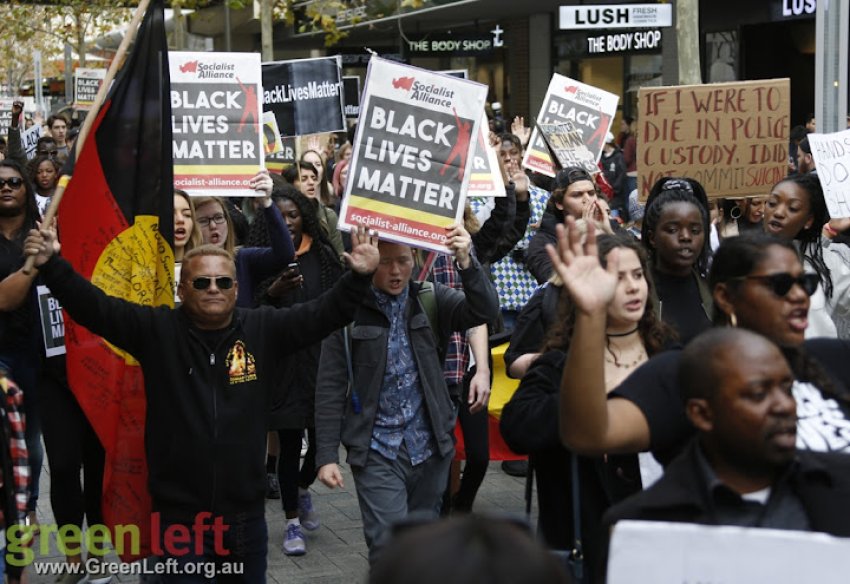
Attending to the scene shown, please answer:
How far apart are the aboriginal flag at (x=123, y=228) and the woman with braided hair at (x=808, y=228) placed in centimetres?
290

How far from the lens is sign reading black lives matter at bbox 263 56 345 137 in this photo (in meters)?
11.7

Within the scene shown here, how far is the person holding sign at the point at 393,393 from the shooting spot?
5645 millimetres

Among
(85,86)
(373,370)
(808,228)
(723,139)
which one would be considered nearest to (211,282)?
(373,370)

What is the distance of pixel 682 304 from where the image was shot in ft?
17.9

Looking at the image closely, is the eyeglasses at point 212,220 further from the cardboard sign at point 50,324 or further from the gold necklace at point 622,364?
the gold necklace at point 622,364

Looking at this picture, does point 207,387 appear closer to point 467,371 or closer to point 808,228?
point 467,371

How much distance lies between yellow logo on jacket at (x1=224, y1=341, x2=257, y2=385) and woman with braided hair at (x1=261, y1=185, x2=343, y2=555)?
6.73ft

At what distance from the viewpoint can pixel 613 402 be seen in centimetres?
338

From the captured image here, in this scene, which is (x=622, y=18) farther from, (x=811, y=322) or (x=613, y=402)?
(x=613, y=402)

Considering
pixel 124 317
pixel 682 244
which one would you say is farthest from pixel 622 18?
pixel 124 317

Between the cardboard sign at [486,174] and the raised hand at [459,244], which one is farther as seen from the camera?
the cardboard sign at [486,174]

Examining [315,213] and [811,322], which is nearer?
[811,322]

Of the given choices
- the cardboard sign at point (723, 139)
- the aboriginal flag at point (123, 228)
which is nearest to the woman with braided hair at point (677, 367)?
the aboriginal flag at point (123, 228)

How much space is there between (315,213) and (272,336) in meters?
2.84
